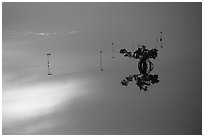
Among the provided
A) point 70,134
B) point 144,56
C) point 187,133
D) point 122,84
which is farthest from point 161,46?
point 70,134

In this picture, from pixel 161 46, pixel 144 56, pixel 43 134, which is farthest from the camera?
pixel 161 46

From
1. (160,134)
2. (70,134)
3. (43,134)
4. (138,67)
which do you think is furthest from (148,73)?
(43,134)

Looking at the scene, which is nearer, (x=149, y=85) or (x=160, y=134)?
(x=160, y=134)

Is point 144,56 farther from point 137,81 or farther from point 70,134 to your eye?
point 70,134

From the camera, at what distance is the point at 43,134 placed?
15.9 meters

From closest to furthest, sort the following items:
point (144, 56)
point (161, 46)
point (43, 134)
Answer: point (43, 134) → point (144, 56) → point (161, 46)

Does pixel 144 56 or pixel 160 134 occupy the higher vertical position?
pixel 144 56

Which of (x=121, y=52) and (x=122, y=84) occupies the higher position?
(x=121, y=52)

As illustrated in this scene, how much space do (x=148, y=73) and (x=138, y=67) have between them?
24.0 inches

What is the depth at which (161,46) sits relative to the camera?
19.1 meters

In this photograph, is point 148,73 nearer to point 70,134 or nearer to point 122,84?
point 122,84

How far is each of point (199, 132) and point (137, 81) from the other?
154 inches

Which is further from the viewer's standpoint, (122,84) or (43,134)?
(122,84)

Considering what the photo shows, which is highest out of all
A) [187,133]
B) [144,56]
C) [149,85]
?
[144,56]
